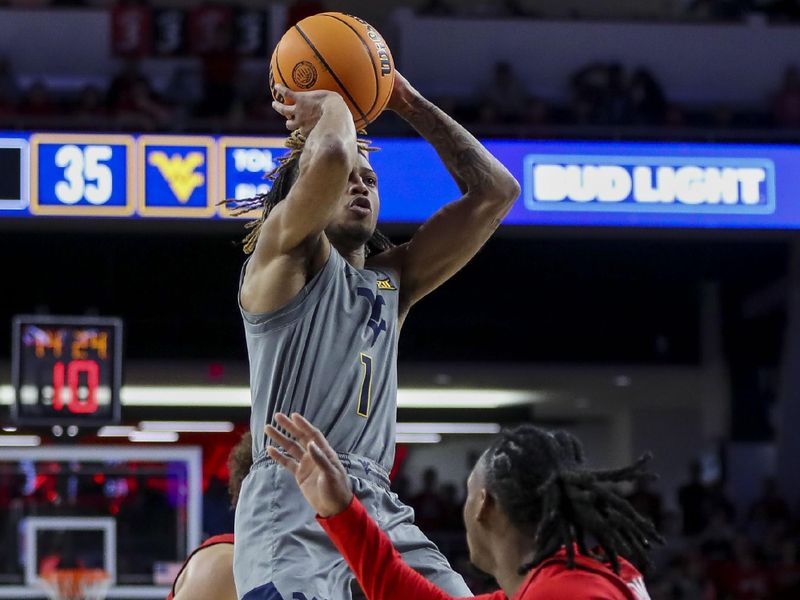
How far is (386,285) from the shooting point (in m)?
3.49

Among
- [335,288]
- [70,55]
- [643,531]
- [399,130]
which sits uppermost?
[70,55]

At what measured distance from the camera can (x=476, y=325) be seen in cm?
1512

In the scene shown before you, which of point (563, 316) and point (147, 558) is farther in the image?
point (563, 316)

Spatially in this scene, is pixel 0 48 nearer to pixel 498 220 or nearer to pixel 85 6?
pixel 85 6

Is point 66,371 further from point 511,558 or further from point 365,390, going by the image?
point 511,558

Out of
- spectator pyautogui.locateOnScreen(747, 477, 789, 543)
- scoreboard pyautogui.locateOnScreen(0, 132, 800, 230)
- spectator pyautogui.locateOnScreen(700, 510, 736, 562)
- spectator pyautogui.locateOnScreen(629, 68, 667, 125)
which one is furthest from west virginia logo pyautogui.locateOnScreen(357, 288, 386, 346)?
spectator pyautogui.locateOnScreen(747, 477, 789, 543)

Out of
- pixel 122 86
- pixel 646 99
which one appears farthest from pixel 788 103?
pixel 122 86

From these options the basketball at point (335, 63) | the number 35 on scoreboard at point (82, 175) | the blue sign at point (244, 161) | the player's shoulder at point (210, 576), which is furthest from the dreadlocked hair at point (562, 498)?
the number 35 on scoreboard at point (82, 175)

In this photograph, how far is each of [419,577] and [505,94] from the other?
10.1 m

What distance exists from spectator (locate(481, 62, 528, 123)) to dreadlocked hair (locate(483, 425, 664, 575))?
9.67 m

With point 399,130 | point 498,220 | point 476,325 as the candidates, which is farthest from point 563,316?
point 498,220

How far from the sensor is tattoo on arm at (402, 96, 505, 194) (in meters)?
3.80

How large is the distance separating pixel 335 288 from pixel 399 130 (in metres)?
6.55

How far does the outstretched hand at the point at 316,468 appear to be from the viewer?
2688mm
